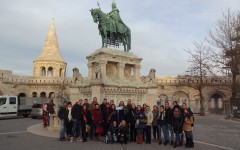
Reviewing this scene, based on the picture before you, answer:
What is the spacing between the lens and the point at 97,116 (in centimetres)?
1051

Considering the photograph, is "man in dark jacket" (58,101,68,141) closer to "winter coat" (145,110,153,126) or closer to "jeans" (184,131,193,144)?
"winter coat" (145,110,153,126)

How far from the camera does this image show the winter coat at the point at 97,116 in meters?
10.5

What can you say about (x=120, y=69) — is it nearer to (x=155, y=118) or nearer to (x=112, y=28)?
(x=112, y=28)

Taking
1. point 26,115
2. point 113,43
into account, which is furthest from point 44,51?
point 113,43

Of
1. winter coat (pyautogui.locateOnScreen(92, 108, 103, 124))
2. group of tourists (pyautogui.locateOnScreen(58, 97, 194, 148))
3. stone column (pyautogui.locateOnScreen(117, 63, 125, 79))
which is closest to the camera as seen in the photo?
group of tourists (pyautogui.locateOnScreen(58, 97, 194, 148))

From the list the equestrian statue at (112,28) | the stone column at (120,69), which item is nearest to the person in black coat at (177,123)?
the stone column at (120,69)

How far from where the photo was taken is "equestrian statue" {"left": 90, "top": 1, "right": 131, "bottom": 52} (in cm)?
1800

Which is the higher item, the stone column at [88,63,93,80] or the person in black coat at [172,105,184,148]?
the stone column at [88,63,93,80]

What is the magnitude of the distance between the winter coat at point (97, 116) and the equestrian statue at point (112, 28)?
8.29 meters

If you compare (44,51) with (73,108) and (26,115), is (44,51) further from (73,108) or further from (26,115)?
(73,108)

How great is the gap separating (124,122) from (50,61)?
44.6 metres

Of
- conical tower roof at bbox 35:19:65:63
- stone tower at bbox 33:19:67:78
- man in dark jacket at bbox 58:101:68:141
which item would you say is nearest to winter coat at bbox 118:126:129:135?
man in dark jacket at bbox 58:101:68:141

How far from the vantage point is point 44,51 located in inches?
2100

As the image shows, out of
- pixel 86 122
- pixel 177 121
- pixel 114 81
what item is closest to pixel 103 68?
pixel 114 81
